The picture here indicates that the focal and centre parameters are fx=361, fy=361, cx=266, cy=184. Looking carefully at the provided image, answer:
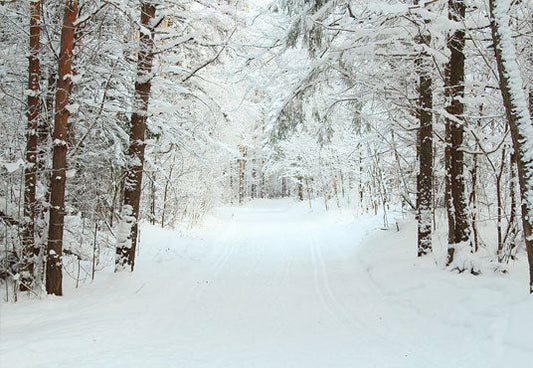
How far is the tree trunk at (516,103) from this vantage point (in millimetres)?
3961

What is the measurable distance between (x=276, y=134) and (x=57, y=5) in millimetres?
5039

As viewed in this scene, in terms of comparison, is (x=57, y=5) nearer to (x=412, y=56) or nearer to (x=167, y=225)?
(x=412, y=56)

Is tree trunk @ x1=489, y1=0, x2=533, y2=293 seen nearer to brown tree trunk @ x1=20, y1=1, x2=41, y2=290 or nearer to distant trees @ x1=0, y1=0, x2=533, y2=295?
distant trees @ x1=0, y1=0, x2=533, y2=295

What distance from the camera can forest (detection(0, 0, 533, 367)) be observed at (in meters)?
4.03

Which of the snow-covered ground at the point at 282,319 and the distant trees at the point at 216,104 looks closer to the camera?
the snow-covered ground at the point at 282,319

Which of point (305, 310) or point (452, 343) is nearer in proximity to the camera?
point (452, 343)

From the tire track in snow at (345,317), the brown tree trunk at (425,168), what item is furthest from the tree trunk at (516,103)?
the brown tree trunk at (425,168)

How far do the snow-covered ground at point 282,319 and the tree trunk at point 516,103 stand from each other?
1.11 meters

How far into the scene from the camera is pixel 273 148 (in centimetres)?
923

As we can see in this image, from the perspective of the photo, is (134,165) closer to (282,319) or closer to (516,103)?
(282,319)

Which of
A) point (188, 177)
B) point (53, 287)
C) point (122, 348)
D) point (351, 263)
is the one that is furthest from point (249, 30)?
point (188, 177)

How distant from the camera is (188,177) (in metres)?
15.6

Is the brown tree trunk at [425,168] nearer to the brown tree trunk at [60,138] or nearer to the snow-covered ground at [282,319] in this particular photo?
the snow-covered ground at [282,319]

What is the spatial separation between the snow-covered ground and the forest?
1.2 inches
